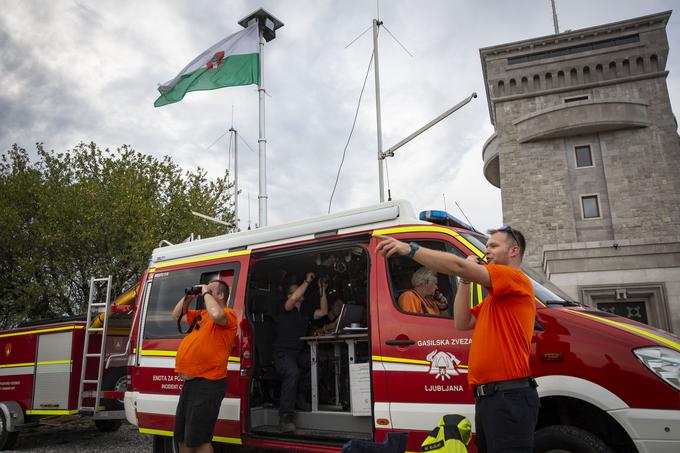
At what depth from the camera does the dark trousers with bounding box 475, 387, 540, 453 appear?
2.66m

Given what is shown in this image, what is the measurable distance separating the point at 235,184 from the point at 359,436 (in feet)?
69.1

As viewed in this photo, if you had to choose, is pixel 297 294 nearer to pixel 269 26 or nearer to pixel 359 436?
pixel 359 436

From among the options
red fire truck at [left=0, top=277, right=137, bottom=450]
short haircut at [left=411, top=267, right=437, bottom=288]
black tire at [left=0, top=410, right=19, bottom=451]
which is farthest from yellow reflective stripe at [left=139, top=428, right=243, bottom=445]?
black tire at [left=0, top=410, right=19, bottom=451]

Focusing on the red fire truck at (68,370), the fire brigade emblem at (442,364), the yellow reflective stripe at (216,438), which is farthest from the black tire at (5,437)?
the fire brigade emblem at (442,364)

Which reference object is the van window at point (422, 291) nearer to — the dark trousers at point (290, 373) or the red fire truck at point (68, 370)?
the dark trousers at point (290, 373)

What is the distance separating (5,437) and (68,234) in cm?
1336

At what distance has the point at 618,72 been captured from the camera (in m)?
30.2

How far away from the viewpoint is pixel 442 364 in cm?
418

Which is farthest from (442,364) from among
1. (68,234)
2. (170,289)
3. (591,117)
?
(591,117)

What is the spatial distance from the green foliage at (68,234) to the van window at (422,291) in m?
17.4

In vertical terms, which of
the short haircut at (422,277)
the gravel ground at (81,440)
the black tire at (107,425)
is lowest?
the gravel ground at (81,440)

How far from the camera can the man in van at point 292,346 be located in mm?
5816

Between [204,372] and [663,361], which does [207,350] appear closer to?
[204,372]

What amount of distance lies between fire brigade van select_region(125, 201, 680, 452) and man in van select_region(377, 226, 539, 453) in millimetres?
1044
